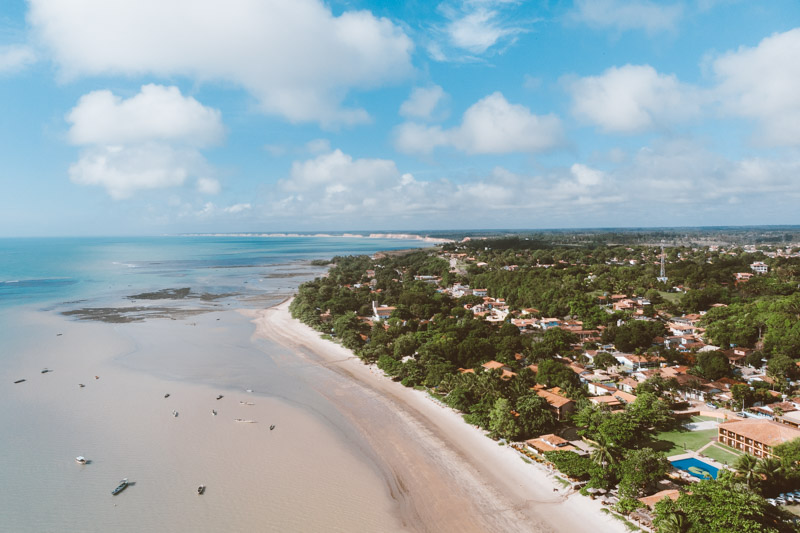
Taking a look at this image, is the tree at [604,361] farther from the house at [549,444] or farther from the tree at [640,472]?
the tree at [640,472]

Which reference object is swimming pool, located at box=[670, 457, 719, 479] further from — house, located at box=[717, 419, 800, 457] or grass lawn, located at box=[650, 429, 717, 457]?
house, located at box=[717, 419, 800, 457]

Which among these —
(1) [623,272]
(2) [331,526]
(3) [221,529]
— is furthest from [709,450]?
(1) [623,272]

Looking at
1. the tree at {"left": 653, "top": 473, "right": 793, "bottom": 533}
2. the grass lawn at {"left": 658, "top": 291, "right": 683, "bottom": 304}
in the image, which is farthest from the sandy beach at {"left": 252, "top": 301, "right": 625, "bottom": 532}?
the grass lawn at {"left": 658, "top": 291, "right": 683, "bottom": 304}

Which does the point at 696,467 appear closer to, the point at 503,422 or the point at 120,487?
the point at 503,422

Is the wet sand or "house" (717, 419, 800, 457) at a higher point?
"house" (717, 419, 800, 457)

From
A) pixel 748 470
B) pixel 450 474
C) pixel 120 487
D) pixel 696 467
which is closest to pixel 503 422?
pixel 450 474
